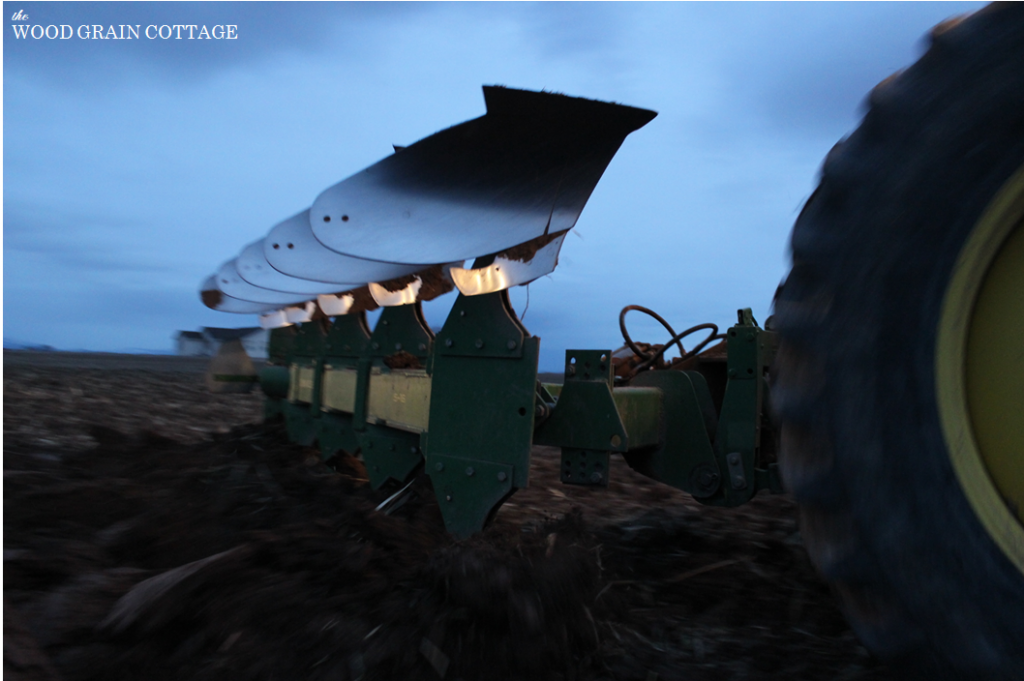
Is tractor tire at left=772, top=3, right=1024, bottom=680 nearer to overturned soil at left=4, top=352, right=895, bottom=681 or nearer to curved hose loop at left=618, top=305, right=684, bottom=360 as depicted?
overturned soil at left=4, top=352, right=895, bottom=681

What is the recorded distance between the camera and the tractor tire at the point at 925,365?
905 mm

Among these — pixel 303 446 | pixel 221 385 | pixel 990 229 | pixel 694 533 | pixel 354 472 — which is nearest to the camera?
pixel 990 229

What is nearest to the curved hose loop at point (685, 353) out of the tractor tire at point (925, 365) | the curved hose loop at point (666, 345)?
the curved hose loop at point (666, 345)

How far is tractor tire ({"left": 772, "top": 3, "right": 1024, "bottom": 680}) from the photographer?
35.6 inches

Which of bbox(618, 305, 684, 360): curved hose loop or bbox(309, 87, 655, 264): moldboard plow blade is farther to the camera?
bbox(618, 305, 684, 360): curved hose loop

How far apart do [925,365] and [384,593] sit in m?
1.26

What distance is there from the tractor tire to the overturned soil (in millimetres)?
575

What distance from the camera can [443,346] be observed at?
7.08 ft

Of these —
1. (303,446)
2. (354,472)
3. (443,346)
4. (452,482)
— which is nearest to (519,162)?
(443,346)

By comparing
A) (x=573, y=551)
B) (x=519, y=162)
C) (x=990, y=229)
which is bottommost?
(x=573, y=551)

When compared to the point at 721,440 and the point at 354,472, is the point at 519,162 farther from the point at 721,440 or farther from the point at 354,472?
the point at 354,472

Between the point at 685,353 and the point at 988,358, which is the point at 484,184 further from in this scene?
the point at 988,358

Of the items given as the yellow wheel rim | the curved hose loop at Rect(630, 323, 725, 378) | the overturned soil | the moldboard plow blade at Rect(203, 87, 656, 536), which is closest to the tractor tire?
the yellow wheel rim

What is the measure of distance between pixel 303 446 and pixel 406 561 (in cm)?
255
